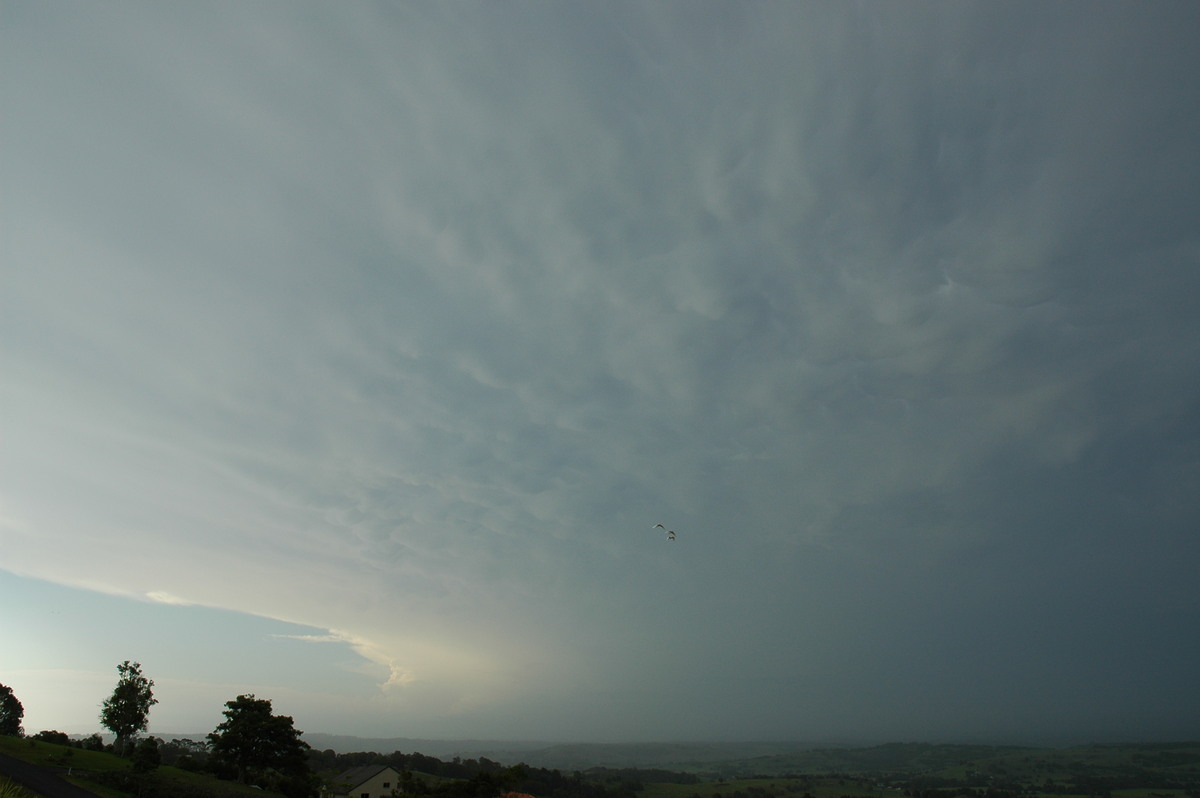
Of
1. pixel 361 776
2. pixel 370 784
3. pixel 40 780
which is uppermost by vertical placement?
pixel 40 780

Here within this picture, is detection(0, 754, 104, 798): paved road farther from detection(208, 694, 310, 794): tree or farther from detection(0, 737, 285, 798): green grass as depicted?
detection(208, 694, 310, 794): tree

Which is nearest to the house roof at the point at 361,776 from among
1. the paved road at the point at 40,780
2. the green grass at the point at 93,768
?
the green grass at the point at 93,768

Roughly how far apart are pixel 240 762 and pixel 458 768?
268ft

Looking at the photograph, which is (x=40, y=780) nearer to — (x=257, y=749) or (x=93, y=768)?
(x=93, y=768)

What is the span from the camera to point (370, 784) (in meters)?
74.0

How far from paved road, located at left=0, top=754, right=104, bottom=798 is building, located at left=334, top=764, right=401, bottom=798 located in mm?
34183

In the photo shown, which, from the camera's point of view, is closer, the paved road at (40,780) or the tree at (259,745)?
the paved road at (40,780)

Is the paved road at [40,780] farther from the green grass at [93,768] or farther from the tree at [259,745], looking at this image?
the tree at [259,745]

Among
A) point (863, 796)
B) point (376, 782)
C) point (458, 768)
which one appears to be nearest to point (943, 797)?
point (863, 796)

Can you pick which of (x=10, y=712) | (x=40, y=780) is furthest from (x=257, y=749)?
(x=10, y=712)

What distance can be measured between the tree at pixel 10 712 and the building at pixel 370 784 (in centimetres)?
5442

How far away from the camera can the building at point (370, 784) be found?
72500mm

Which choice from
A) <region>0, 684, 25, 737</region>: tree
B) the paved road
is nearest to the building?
the paved road

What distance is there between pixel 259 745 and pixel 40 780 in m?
28.3
